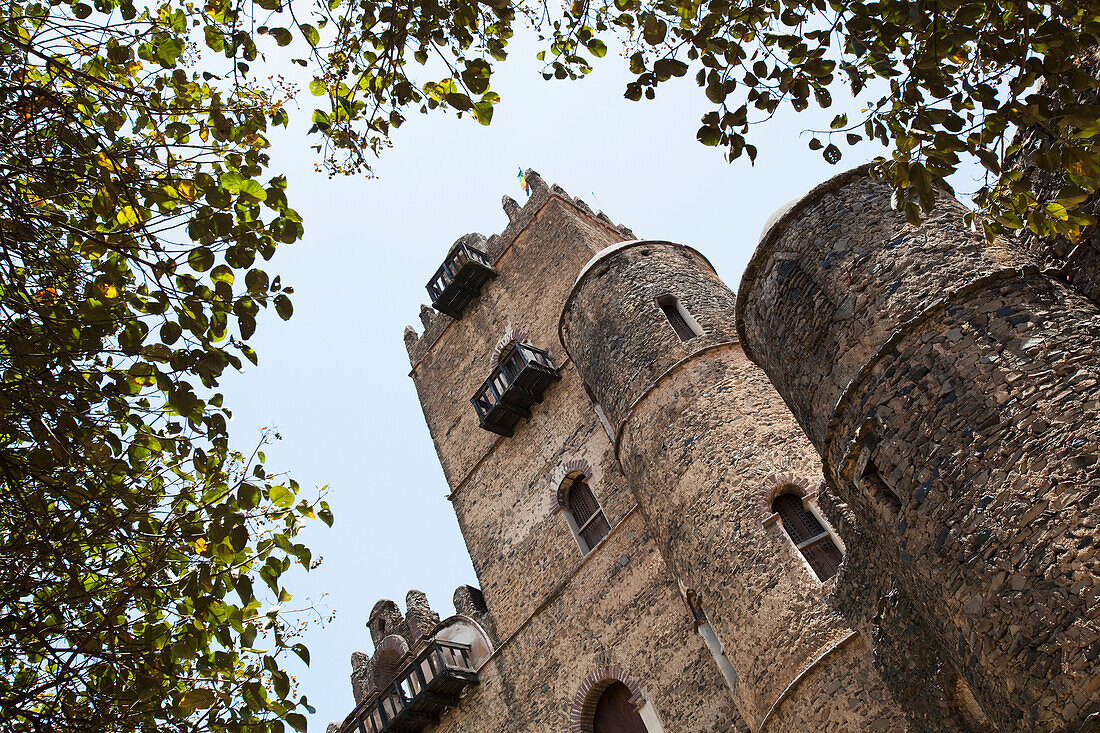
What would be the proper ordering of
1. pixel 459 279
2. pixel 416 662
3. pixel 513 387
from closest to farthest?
1. pixel 416 662
2. pixel 513 387
3. pixel 459 279

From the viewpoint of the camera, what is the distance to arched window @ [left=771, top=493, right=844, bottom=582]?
9688mm

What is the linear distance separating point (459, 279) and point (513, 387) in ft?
14.4

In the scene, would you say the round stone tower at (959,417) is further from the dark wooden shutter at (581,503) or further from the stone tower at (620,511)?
the dark wooden shutter at (581,503)

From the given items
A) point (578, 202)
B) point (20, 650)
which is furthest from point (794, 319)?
point (578, 202)

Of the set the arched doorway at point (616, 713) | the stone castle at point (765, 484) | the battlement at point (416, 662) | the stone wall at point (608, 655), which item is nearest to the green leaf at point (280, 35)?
the stone castle at point (765, 484)

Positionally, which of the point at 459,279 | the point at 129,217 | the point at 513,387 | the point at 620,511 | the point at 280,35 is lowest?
the point at 129,217

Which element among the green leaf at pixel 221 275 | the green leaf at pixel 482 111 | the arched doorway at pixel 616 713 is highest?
the green leaf at pixel 482 111

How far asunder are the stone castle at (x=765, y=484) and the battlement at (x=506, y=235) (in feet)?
0.38

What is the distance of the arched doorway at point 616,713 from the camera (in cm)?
1198

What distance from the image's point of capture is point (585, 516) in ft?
47.2

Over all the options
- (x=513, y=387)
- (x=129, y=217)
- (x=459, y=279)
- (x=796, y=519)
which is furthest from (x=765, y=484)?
(x=459, y=279)

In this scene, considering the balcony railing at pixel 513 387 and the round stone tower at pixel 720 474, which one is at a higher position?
the balcony railing at pixel 513 387

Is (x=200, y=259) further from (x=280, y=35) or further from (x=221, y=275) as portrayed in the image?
(x=280, y=35)

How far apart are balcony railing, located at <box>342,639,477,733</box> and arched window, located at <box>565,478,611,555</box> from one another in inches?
125
